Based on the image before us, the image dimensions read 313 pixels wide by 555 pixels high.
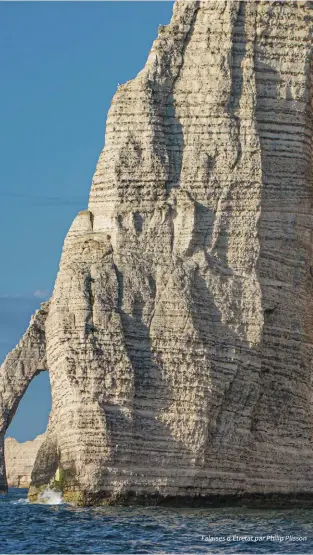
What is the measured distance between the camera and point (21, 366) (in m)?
44.9

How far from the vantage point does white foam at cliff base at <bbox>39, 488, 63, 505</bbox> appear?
1583 inches

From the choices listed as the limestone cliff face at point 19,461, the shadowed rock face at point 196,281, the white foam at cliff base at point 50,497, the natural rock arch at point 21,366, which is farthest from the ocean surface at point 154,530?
the limestone cliff face at point 19,461

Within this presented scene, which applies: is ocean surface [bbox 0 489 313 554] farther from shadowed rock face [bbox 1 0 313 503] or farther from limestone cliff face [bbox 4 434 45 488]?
limestone cliff face [bbox 4 434 45 488]

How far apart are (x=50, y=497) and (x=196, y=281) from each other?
6.04 meters

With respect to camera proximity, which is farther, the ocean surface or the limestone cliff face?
the limestone cliff face

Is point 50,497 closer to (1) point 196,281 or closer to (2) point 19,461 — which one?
(1) point 196,281

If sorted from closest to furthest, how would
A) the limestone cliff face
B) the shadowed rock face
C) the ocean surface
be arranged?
the ocean surface < the shadowed rock face < the limestone cliff face

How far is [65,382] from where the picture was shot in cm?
3888

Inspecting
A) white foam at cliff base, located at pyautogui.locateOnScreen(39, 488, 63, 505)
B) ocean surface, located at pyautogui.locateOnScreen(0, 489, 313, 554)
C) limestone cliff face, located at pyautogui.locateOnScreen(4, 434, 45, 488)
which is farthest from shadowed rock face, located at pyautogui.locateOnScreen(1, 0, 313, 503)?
limestone cliff face, located at pyautogui.locateOnScreen(4, 434, 45, 488)

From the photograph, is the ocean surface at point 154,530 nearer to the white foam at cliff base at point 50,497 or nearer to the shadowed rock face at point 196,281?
the white foam at cliff base at point 50,497

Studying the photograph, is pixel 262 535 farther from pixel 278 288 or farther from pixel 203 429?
pixel 278 288

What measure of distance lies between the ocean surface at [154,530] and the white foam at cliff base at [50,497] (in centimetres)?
48

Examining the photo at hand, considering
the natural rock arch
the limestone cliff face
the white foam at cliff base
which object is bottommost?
the white foam at cliff base

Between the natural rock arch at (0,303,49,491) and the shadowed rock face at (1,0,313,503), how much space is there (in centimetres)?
317
